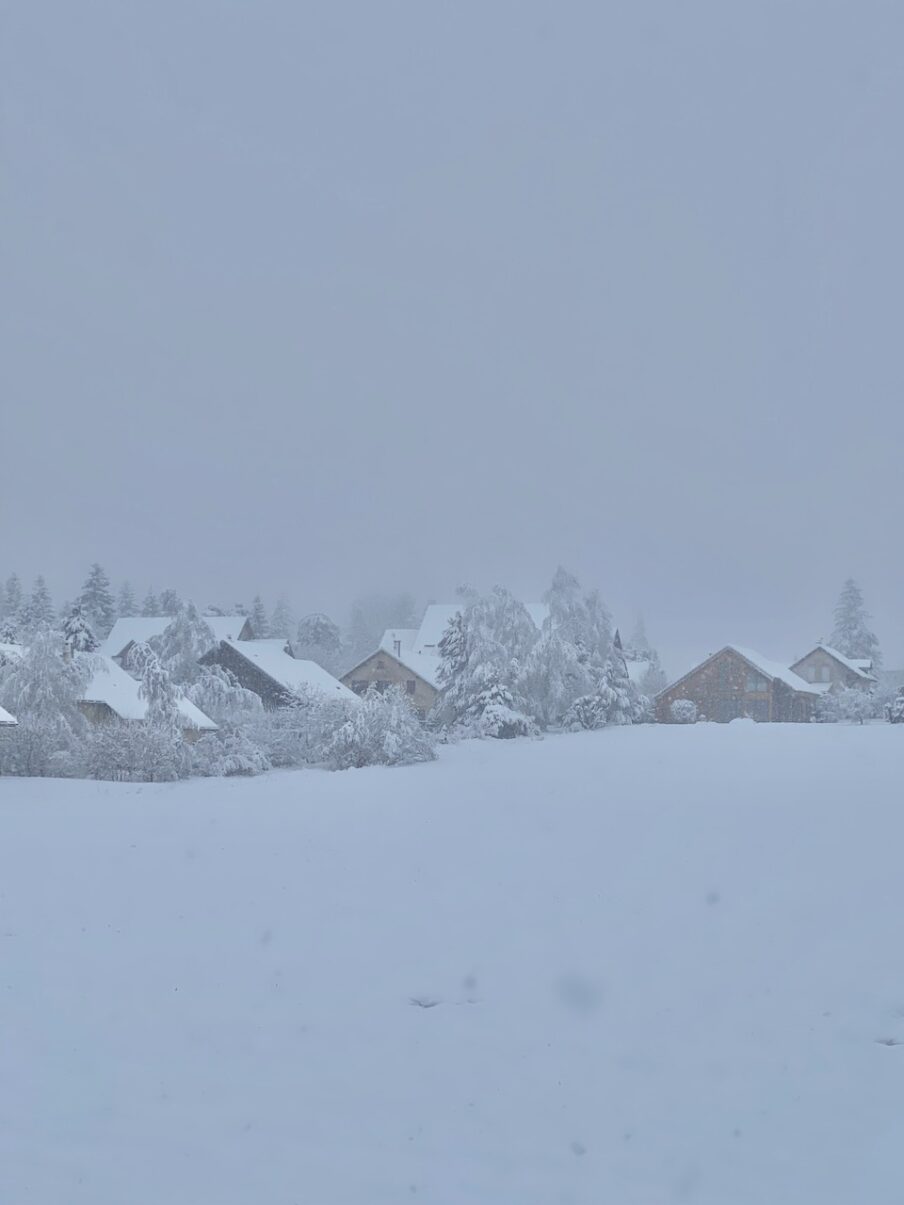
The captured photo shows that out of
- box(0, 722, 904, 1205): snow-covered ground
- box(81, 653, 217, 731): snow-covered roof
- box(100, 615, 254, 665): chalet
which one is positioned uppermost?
box(100, 615, 254, 665): chalet

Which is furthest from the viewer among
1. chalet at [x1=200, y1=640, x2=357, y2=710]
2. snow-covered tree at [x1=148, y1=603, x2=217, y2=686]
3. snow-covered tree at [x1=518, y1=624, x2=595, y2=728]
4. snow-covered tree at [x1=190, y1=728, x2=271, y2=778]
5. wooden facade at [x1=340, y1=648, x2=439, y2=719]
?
wooden facade at [x1=340, y1=648, x2=439, y2=719]

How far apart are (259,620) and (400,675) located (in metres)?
40.2

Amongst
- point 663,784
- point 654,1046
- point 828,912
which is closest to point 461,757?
point 663,784

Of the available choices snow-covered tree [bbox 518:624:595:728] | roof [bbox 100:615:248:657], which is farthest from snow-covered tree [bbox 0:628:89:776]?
roof [bbox 100:615:248:657]

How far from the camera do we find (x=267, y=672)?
53.9 meters

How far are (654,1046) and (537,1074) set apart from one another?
4.02 feet

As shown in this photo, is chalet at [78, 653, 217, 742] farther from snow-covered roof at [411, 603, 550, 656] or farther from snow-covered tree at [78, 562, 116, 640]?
snow-covered tree at [78, 562, 116, 640]

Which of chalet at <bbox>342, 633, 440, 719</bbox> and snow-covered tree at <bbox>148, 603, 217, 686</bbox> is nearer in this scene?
snow-covered tree at <bbox>148, 603, 217, 686</bbox>

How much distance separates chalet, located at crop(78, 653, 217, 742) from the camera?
39.2 metres

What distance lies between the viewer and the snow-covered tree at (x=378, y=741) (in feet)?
110

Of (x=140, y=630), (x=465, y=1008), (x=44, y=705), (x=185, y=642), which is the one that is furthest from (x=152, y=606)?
(x=465, y=1008)

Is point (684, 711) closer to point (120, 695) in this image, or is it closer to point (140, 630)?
point (120, 695)

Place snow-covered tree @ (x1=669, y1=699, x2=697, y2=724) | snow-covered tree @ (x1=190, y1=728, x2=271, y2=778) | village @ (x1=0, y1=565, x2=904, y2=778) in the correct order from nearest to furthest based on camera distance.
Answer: snow-covered tree @ (x1=190, y1=728, x2=271, y2=778) < village @ (x1=0, y1=565, x2=904, y2=778) < snow-covered tree @ (x1=669, y1=699, x2=697, y2=724)

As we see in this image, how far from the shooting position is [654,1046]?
32.3ft
